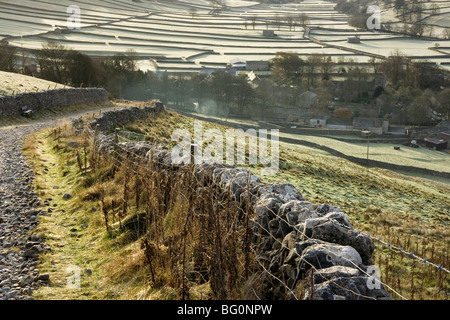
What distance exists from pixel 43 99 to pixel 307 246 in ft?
74.5

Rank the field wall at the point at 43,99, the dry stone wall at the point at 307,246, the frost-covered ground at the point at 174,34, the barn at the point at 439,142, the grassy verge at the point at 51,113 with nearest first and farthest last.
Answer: the dry stone wall at the point at 307,246, the grassy verge at the point at 51,113, the field wall at the point at 43,99, the barn at the point at 439,142, the frost-covered ground at the point at 174,34

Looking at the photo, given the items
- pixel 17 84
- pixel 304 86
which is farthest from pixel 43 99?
pixel 304 86

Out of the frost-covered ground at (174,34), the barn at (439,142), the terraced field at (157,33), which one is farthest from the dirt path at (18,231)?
the terraced field at (157,33)

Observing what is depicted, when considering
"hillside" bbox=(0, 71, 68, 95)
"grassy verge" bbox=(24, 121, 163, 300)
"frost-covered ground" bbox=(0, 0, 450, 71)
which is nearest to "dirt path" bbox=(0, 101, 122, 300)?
"grassy verge" bbox=(24, 121, 163, 300)

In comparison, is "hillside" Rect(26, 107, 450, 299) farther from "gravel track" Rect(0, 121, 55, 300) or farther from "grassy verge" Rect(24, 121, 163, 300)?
"gravel track" Rect(0, 121, 55, 300)

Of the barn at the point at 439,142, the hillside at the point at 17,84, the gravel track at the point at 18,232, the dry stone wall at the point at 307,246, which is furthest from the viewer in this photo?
the barn at the point at 439,142

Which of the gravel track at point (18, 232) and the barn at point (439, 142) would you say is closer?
the gravel track at point (18, 232)

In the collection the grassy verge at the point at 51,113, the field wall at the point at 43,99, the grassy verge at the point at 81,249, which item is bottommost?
the grassy verge at the point at 81,249

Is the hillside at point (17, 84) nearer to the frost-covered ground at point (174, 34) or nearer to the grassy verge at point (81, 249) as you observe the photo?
the grassy verge at point (81, 249)

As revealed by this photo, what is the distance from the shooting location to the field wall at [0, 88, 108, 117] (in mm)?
22000

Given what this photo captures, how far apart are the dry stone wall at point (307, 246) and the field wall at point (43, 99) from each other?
17.9m

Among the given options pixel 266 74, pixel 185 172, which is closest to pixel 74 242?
pixel 185 172

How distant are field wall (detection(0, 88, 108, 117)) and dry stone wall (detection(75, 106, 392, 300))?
58.7 ft

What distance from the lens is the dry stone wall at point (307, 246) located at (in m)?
4.32
